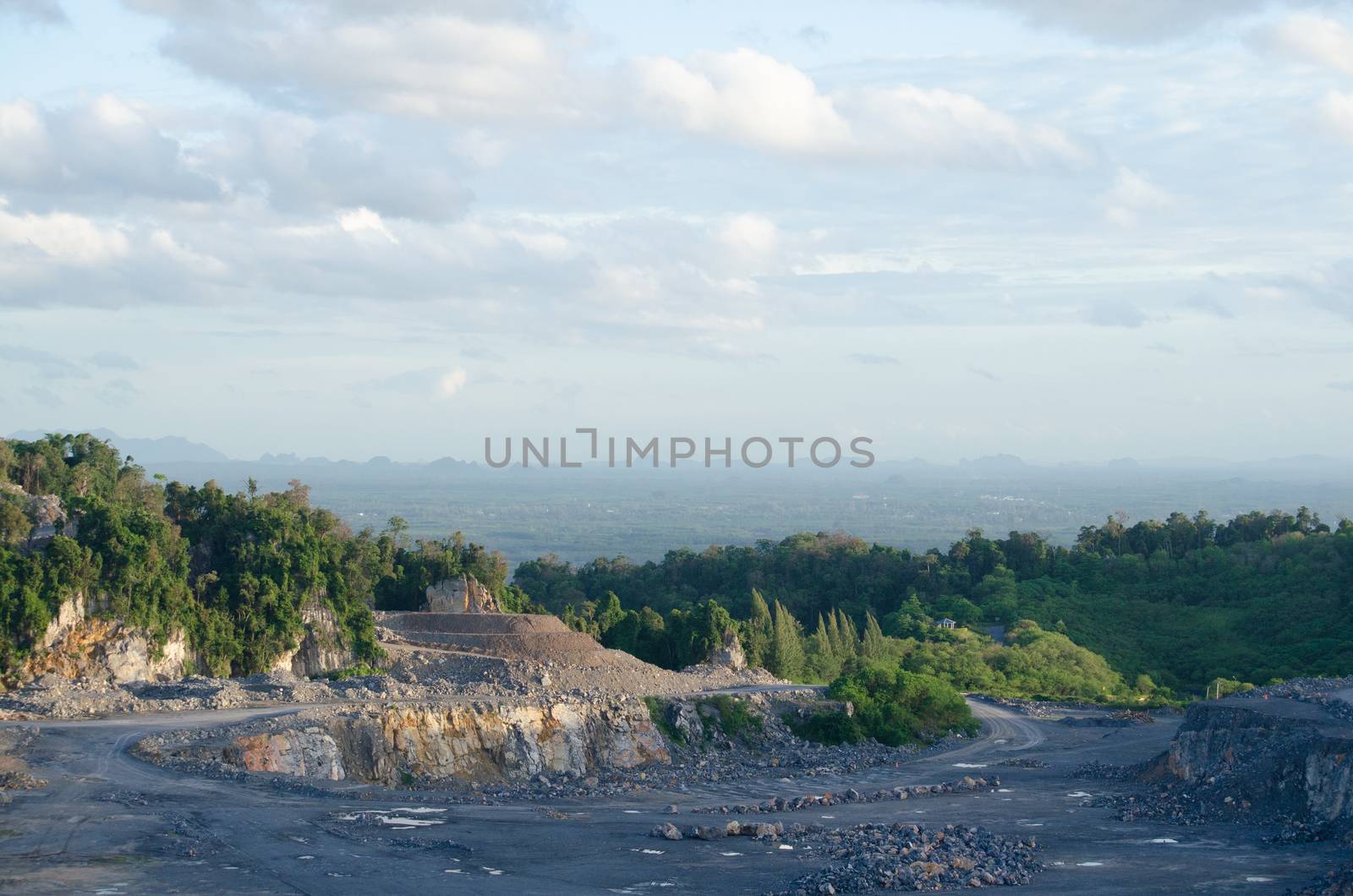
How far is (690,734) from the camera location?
3331 centimetres

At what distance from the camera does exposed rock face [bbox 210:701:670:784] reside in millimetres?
25719

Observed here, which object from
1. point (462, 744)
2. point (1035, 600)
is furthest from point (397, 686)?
point (1035, 600)

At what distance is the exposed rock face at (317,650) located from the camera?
3891 cm

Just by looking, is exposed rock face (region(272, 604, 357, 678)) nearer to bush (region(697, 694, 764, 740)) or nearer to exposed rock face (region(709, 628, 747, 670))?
bush (region(697, 694, 764, 740))

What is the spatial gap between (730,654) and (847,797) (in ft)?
63.4

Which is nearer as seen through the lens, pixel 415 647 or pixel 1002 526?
pixel 415 647

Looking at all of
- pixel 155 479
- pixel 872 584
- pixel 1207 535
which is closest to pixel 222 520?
pixel 155 479

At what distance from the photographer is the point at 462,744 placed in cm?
2850

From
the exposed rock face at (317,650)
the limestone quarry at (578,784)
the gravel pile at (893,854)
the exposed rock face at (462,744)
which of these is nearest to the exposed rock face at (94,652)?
the limestone quarry at (578,784)

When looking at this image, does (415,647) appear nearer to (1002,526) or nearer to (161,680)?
(161,680)

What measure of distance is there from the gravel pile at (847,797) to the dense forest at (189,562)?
1807cm

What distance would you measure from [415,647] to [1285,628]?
120 ft

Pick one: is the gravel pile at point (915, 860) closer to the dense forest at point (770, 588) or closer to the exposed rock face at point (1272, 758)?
the exposed rock face at point (1272, 758)

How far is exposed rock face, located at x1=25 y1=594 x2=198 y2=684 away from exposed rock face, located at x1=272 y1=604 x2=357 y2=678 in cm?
463
